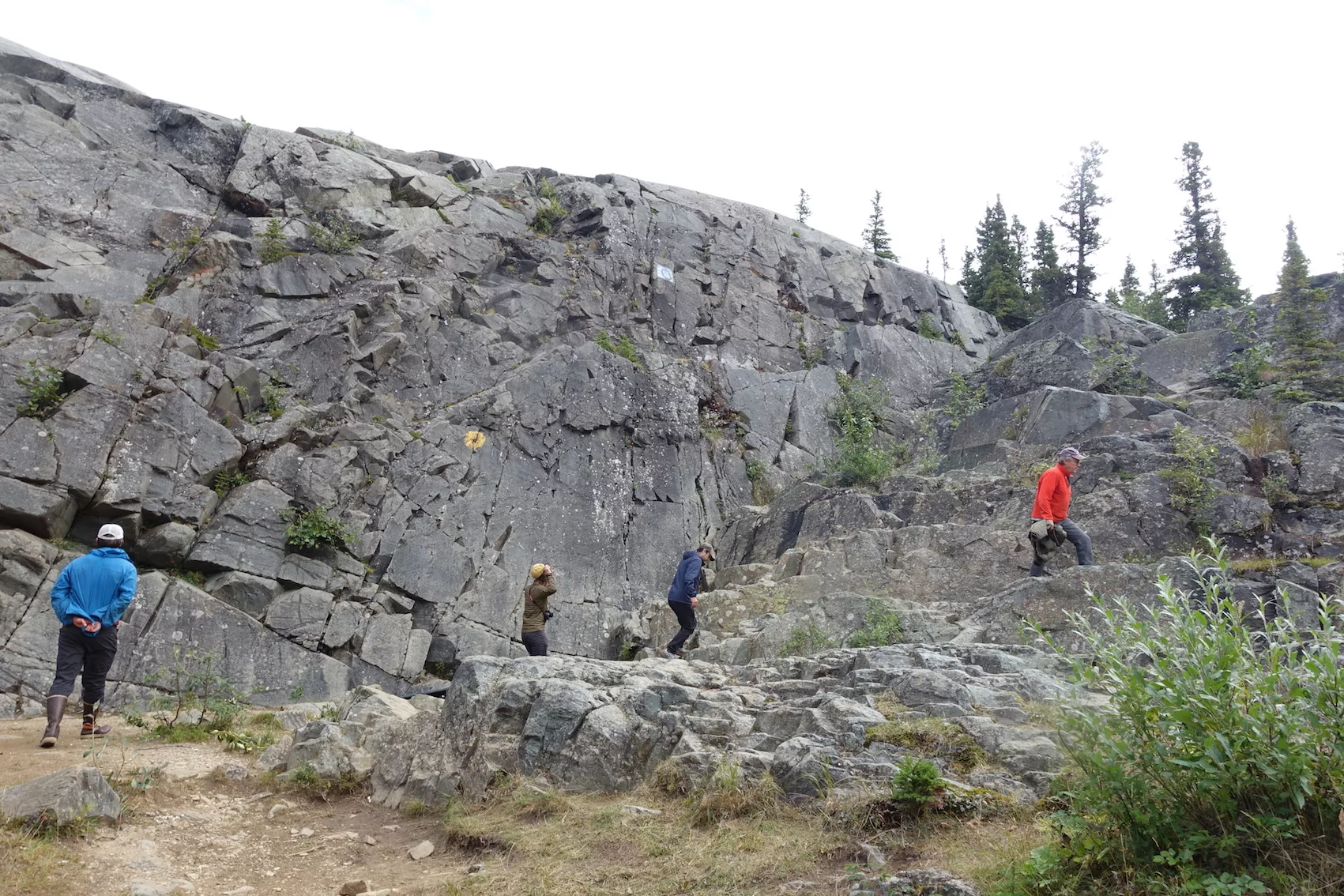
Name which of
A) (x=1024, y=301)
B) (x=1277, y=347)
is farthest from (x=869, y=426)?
(x=1024, y=301)

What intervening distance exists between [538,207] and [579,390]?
26.1ft

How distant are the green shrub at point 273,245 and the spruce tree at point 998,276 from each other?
2499 cm

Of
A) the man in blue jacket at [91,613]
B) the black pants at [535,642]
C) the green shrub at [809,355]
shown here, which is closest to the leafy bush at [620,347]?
the green shrub at [809,355]

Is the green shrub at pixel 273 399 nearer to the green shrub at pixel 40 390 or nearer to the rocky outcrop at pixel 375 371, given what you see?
the rocky outcrop at pixel 375 371

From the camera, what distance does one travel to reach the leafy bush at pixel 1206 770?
3.72m

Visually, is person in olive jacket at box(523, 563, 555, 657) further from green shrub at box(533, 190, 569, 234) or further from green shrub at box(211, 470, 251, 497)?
green shrub at box(533, 190, 569, 234)

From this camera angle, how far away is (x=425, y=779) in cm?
771

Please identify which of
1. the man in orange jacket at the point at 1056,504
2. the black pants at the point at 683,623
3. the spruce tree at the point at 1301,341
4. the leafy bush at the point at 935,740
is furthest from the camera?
the spruce tree at the point at 1301,341

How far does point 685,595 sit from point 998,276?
25.7 meters

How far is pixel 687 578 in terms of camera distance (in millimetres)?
12695

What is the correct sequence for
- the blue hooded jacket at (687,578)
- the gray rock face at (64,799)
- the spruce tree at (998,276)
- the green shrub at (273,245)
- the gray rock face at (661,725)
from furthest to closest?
the spruce tree at (998,276) < the green shrub at (273,245) < the blue hooded jacket at (687,578) < the gray rock face at (661,725) < the gray rock face at (64,799)

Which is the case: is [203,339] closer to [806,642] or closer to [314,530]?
[314,530]

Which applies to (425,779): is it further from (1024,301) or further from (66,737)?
(1024,301)

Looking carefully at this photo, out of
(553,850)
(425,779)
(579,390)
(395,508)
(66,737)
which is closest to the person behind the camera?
(553,850)
